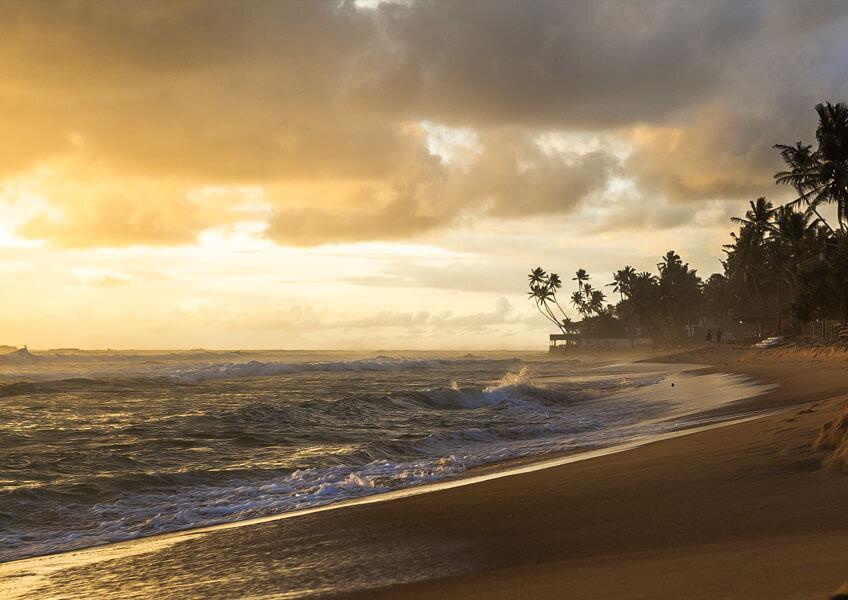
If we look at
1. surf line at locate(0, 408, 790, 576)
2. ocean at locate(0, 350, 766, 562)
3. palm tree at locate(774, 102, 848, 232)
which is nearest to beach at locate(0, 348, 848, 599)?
surf line at locate(0, 408, 790, 576)

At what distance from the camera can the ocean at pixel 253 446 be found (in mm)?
9031

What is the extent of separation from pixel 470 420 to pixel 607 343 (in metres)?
108

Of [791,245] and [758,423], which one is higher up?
[791,245]

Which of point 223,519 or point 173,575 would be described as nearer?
point 173,575

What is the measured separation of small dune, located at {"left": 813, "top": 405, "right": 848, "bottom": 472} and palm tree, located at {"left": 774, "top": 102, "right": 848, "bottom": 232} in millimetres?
40978

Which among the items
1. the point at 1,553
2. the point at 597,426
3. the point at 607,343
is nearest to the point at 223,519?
the point at 1,553

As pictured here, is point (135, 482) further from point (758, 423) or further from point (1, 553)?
point (758, 423)

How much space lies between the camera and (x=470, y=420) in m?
19.8

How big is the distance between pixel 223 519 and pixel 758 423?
27.5 ft

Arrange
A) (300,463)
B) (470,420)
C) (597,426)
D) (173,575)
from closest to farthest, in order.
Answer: (173,575)
(300,463)
(597,426)
(470,420)

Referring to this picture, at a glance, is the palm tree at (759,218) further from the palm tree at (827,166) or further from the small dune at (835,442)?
the small dune at (835,442)

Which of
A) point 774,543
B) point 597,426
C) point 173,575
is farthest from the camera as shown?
point 597,426

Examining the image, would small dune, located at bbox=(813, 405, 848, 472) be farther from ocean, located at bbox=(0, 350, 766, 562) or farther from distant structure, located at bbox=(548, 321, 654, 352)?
distant structure, located at bbox=(548, 321, 654, 352)

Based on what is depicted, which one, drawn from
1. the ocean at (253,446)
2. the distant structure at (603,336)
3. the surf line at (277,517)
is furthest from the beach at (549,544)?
the distant structure at (603,336)
